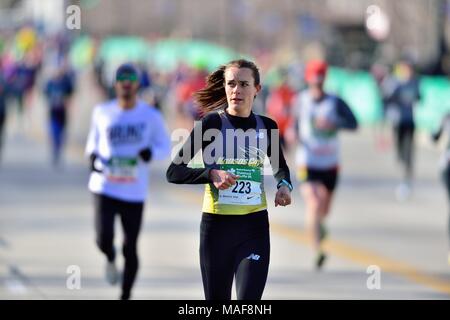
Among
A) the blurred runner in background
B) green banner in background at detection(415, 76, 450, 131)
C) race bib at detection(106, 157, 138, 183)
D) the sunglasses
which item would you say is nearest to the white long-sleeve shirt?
race bib at detection(106, 157, 138, 183)

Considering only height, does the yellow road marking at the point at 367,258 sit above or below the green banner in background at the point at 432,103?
below

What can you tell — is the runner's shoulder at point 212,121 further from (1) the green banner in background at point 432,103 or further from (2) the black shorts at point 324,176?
(1) the green banner in background at point 432,103

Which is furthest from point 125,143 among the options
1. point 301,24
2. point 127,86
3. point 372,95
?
point 301,24

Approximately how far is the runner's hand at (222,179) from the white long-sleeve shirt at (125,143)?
3.72m

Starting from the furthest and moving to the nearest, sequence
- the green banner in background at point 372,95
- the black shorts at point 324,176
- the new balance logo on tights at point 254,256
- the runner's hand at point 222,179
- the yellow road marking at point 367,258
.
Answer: the green banner in background at point 372,95 → the black shorts at point 324,176 → the yellow road marking at point 367,258 → the new balance logo on tights at point 254,256 → the runner's hand at point 222,179

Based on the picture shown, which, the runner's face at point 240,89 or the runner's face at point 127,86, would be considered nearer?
the runner's face at point 240,89

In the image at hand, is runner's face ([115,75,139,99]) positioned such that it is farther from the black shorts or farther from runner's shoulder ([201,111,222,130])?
runner's shoulder ([201,111,222,130])

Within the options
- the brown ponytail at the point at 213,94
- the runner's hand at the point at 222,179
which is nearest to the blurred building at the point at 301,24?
the brown ponytail at the point at 213,94

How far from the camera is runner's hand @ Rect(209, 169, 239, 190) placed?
7398mm

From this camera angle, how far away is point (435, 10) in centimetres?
3528

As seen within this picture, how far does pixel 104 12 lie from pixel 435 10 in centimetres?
5608

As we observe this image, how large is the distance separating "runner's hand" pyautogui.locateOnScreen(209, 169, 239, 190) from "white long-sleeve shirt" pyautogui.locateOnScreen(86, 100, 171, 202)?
3.72 meters

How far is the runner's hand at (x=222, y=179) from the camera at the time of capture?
24.3ft
